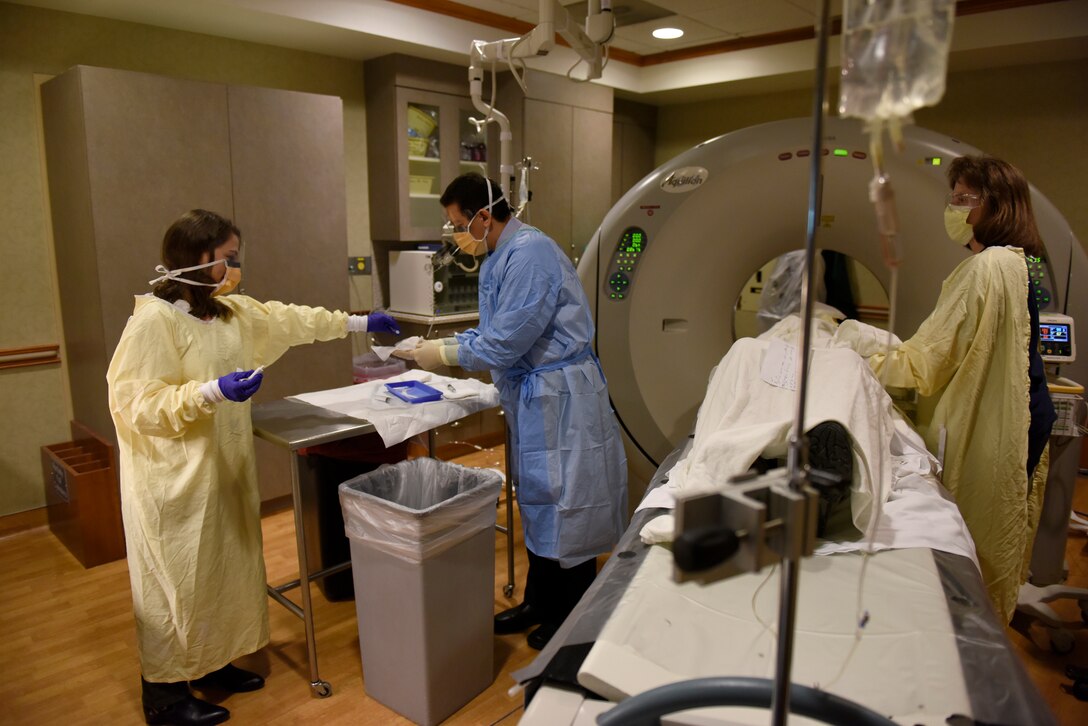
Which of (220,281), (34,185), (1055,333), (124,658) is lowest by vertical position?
(124,658)

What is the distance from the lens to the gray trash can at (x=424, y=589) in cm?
186

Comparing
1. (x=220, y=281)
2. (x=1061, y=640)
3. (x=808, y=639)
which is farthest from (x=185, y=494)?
(x=1061, y=640)

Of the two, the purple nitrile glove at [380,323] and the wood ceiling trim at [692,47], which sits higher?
the wood ceiling trim at [692,47]

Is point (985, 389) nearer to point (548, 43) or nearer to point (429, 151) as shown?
point (548, 43)

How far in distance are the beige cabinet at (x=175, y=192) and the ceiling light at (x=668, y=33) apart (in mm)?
1741

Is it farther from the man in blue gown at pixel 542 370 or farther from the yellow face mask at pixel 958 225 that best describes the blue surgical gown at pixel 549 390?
the yellow face mask at pixel 958 225

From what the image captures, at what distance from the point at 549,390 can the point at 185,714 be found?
1.32m

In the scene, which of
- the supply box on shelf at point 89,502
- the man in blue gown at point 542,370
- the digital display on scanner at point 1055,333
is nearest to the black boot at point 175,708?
the man in blue gown at point 542,370

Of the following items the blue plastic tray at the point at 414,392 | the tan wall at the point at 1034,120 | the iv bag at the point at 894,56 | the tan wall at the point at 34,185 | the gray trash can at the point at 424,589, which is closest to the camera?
the iv bag at the point at 894,56

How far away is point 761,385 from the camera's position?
6.13ft

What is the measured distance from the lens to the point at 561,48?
13.6 ft

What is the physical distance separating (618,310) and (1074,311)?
144 cm

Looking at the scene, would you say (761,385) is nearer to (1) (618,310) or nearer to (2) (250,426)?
(1) (618,310)

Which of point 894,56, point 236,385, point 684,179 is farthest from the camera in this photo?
point 684,179
